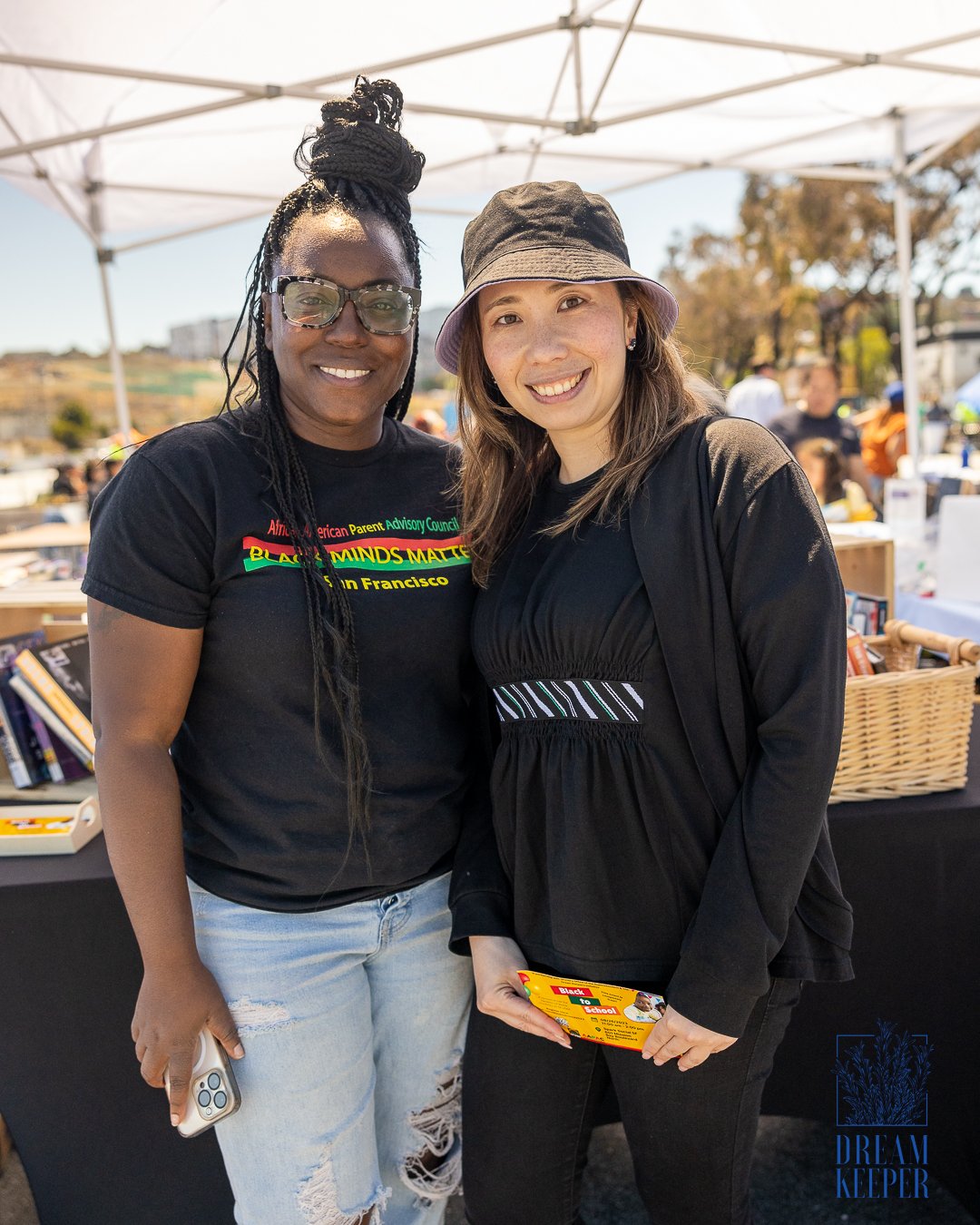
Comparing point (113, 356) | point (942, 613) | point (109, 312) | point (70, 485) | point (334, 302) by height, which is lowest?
point (942, 613)

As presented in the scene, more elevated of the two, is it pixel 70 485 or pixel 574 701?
pixel 574 701

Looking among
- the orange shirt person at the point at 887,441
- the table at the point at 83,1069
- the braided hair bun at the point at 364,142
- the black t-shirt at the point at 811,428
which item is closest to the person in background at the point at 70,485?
the black t-shirt at the point at 811,428

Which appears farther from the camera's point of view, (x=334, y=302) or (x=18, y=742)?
(x=18, y=742)

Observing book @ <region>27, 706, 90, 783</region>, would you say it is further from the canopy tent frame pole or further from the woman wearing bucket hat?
the canopy tent frame pole

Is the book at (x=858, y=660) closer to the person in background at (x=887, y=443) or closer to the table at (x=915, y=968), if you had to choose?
the table at (x=915, y=968)

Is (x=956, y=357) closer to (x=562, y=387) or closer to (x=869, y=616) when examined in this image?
(x=869, y=616)

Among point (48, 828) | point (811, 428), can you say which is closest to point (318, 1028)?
point (48, 828)

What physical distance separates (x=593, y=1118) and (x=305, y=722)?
0.89 m

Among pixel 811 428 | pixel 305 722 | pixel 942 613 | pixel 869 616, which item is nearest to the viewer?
pixel 305 722

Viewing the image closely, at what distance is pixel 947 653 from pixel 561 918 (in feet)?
4.30

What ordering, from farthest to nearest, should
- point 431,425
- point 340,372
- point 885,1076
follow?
point 431,425, point 885,1076, point 340,372

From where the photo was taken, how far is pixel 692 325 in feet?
92.8

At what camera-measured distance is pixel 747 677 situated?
4.46ft

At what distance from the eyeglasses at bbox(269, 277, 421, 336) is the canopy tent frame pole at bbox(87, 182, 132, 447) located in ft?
16.2
